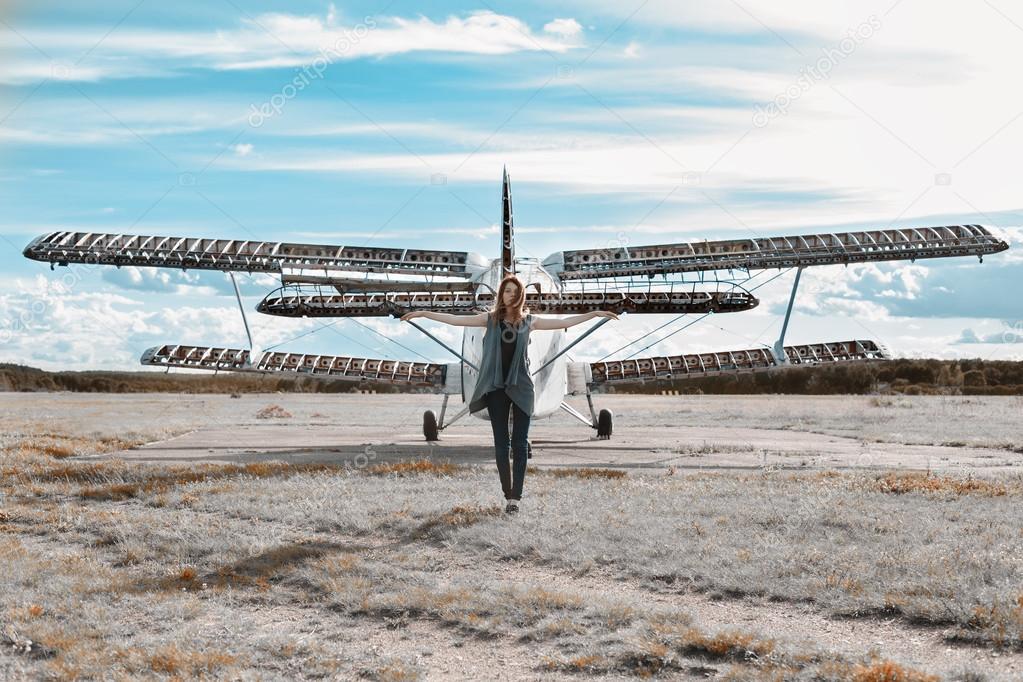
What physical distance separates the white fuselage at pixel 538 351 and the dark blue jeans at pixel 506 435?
773cm

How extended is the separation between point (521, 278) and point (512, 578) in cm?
1339

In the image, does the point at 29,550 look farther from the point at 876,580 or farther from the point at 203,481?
the point at 876,580

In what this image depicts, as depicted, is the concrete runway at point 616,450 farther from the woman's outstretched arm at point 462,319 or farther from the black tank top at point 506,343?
the black tank top at point 506,343

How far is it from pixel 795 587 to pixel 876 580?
814mm

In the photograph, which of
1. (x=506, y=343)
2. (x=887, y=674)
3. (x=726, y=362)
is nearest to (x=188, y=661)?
(x=887, y=674)

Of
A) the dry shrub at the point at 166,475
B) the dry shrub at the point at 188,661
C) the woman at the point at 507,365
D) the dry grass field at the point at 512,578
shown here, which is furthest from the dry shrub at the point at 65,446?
the dry shrub at the point at 188,661

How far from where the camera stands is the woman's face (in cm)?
1033

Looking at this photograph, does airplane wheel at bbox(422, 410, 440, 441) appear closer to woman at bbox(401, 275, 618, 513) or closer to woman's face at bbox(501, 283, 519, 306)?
woman at bbox(401, 275, 618, 513)

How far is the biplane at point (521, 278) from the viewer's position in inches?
788

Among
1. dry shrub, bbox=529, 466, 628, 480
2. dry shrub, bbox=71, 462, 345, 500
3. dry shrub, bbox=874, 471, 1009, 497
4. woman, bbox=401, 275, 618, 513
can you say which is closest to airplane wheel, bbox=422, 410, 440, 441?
dry shrub, bbox=71, 462, 345, 500

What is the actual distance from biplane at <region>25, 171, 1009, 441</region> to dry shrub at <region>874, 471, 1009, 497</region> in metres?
6.63

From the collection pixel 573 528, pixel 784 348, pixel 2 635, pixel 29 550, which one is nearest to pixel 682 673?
pixel 573 528

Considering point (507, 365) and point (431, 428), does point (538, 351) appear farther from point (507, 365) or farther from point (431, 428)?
point (507, 365)

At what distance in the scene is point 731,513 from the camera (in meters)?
11.3
